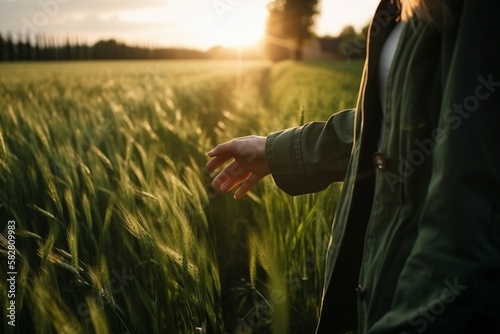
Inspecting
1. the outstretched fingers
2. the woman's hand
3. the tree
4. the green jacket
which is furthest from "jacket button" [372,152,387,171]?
the tree

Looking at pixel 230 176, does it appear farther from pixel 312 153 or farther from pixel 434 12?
pixel 434 12

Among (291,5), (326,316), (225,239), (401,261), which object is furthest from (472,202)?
(291,5)

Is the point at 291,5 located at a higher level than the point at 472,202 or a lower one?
higher

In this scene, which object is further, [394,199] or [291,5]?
[291,5]

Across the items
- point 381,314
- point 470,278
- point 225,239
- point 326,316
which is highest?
point 470,278

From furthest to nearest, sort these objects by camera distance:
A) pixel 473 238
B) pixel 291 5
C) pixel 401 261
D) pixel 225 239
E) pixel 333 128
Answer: pixel 291 5
pixel 225 239
pixel 333 128
pixel 401 261
pixel 473 238

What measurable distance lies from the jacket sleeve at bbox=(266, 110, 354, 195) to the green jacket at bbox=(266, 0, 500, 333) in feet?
0.62

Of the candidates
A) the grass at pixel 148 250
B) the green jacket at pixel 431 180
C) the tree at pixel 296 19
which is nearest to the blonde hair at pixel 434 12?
the green jacket at pixel 431 180

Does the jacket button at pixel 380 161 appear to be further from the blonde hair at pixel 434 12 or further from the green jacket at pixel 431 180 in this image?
the blonde hair at pixel 434 12

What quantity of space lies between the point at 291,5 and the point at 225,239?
46.6 meters

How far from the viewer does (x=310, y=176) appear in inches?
43.2

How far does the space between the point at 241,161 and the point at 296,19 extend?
46804 mm

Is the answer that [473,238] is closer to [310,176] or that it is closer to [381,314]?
[381,314]

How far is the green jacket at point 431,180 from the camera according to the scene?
59 centimetres
